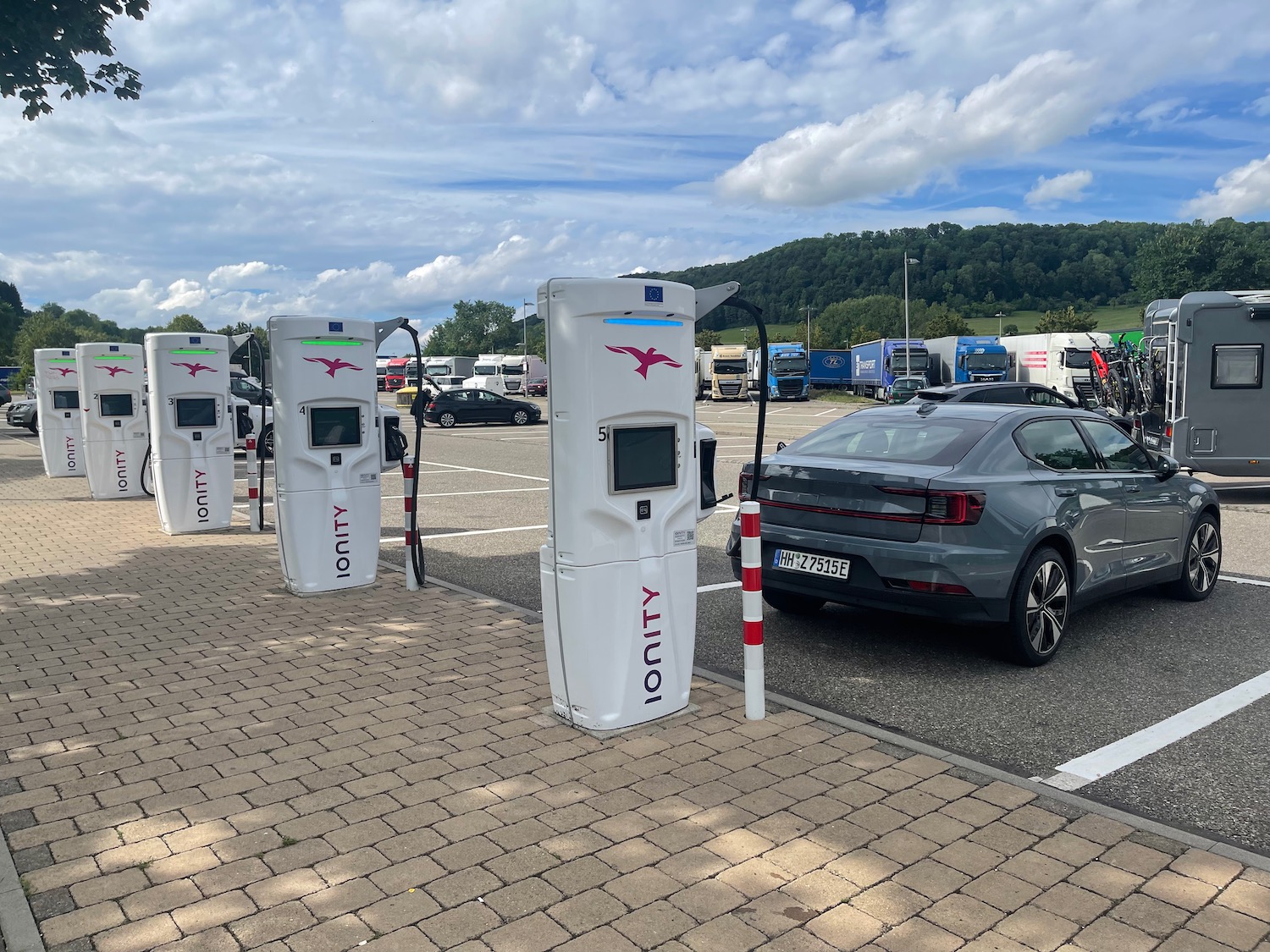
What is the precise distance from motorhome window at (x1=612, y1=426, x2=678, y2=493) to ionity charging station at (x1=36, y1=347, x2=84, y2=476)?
15.9 meters

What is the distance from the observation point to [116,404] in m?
13.8

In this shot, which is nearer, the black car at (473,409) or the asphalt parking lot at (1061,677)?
the asphalt parking lot at (1061,677)

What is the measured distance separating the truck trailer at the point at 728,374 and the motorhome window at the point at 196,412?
43245 mm

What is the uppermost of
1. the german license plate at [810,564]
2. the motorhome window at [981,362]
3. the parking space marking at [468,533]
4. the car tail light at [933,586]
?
the motorhome window at [981,362]

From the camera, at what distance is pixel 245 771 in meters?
4.39

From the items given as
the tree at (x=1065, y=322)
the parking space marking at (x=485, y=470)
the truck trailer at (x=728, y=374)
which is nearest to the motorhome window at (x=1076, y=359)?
the parking space marking at (x=485, y=470)

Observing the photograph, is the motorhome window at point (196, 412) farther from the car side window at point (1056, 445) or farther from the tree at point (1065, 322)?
the tree at point (1065, 322)

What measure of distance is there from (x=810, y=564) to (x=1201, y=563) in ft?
11.7

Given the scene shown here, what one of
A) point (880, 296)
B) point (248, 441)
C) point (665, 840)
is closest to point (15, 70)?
point (248, 441)

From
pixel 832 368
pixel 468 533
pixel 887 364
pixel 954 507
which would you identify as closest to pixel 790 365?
pixel 887 364

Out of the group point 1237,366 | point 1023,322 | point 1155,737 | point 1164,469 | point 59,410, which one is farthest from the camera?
point 1023,322

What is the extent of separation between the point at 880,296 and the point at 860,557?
106m

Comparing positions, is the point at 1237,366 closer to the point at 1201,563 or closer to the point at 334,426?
the point at 1201,563

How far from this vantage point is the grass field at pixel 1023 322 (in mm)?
96250
